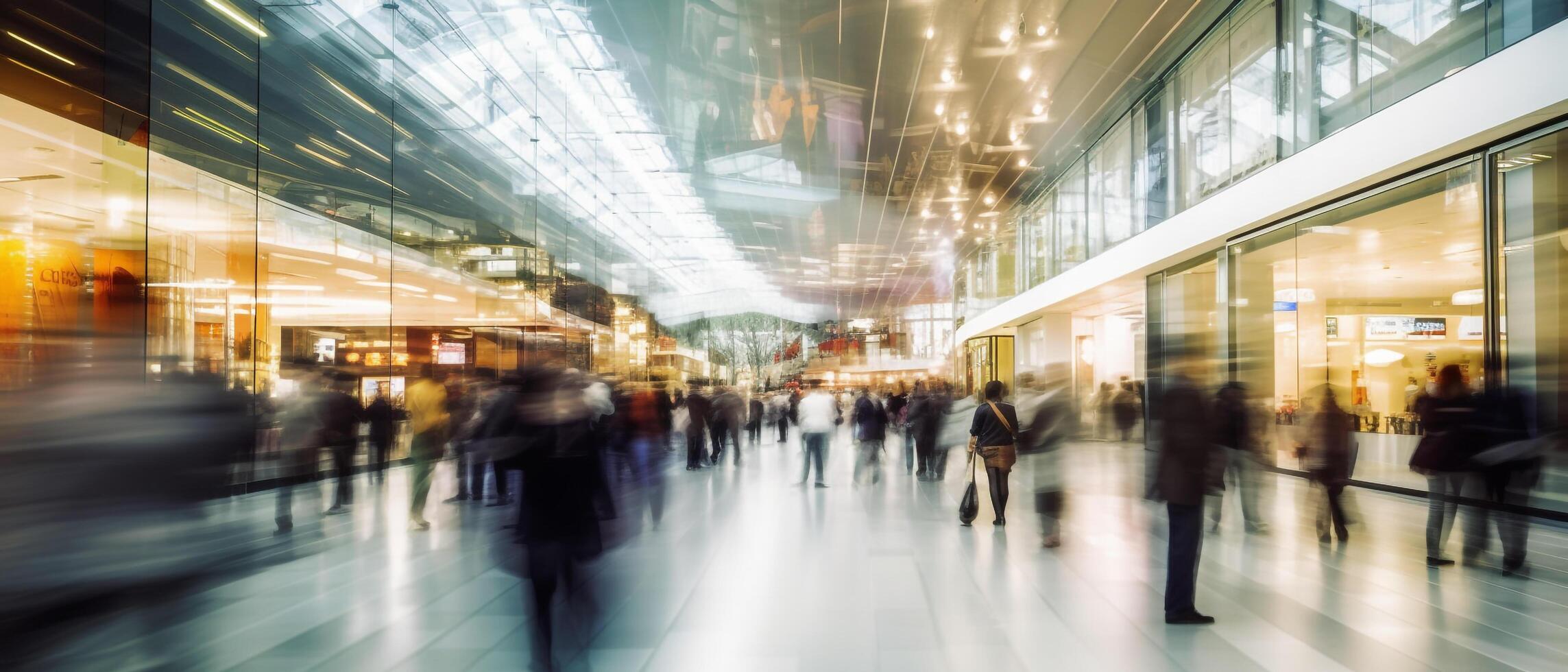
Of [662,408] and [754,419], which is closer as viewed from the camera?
[662,408]

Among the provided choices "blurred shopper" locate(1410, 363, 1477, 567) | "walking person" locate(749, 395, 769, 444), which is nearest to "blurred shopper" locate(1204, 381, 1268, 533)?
"blurred shopper" locate(1410, 363, 1477, 567)

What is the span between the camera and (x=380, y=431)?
13227 millimetres

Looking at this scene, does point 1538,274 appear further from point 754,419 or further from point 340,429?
point 754,419

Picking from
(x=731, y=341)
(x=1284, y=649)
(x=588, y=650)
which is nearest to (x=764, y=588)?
(x=588, y=650)

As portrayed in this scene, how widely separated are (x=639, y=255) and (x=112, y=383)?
24.0 metres

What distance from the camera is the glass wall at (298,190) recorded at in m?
7.04

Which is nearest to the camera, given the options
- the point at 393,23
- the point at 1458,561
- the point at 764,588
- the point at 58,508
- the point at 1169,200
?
the point at 58,508

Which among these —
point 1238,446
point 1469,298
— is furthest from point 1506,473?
point 1469,298

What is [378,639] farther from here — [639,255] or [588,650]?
[639,255]

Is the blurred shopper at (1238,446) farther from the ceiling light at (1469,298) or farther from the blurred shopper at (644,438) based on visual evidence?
the blurred shopper at (644,438)

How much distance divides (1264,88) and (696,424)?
10979 millimetres

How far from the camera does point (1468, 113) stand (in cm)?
816

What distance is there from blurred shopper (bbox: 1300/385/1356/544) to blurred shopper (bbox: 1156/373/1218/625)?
3600 mm

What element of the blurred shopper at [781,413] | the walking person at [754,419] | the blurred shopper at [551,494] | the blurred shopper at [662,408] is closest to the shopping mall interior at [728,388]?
the blurred shopper at [551,494]
